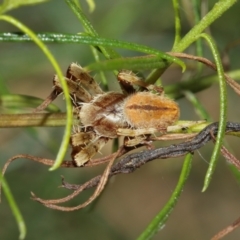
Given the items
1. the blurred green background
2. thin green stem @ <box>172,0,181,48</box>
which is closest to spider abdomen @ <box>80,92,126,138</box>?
thin green stem @ <box>172,0,181,48</box>

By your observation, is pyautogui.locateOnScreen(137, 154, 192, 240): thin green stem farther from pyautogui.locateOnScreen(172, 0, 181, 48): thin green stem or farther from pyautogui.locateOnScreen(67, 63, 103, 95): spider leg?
pyautogui.locateOnScreen(67, 63, 103, 95): spider leg

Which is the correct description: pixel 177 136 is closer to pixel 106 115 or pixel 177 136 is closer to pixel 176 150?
pixel 176 150

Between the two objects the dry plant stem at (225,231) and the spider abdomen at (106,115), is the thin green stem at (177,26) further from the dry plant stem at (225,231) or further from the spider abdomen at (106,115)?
the dry plant stem at (225,231)

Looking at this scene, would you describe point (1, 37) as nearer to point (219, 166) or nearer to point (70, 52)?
point (70, 52)

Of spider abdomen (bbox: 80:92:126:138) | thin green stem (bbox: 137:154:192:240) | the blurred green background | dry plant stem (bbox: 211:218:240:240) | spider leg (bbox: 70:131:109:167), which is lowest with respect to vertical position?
dry plant stem (bbox: 211:218:240:240)

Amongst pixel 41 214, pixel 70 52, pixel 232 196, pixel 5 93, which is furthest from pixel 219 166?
pixel 5 93

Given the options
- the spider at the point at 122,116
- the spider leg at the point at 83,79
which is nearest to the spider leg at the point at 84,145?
the spider at the point at 122,116
